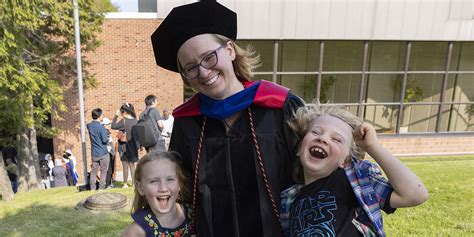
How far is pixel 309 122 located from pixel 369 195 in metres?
0.38

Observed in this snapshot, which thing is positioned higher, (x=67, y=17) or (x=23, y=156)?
(x=67, y=17)

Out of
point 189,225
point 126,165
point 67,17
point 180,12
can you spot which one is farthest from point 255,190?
point 67,17

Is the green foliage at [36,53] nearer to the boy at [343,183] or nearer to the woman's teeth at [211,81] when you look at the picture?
the woman's teeth at [211,81]

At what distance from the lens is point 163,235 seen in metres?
1.82

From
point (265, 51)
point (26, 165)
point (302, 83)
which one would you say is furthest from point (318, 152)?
point (302, 83)

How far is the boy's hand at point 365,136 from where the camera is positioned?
4.66 feet

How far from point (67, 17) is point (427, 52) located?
40.5 ft

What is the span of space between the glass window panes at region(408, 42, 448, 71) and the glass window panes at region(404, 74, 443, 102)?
0.31 meters

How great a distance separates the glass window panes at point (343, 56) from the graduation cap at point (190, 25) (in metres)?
12.1

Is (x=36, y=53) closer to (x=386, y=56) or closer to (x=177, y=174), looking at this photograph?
(x=177, y=174)

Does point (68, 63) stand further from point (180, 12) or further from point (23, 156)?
point (180, 12)

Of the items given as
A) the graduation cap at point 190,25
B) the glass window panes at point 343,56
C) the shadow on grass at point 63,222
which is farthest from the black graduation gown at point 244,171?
the glass window panes at point 343,56

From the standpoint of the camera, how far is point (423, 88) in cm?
1403

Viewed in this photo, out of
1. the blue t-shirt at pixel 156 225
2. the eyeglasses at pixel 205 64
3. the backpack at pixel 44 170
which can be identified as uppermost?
the eyeglasses at pixel 205 64
